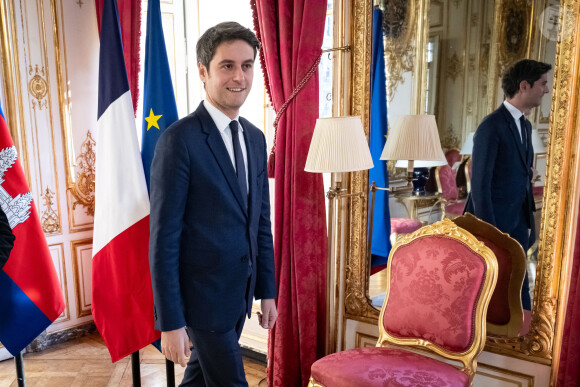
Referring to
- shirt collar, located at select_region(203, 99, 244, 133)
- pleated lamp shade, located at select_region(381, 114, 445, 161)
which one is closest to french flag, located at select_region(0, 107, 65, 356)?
shirt collar, located at select_region(203, 99, 244, 133)

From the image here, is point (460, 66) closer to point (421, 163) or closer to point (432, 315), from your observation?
point (421, 163)

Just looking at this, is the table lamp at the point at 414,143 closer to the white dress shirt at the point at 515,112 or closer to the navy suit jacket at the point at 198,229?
the white dress shirt at the point at 515,112

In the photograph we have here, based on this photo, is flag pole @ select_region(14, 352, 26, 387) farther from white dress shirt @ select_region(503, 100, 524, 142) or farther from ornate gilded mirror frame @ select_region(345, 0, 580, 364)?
white dress shirt @ select_region(503, 100, 524, 142)

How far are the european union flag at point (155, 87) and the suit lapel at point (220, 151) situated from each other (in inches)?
34.9

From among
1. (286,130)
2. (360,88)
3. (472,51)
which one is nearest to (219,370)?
(286,130)

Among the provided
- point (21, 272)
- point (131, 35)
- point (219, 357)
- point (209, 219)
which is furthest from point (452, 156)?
point (131, 35)

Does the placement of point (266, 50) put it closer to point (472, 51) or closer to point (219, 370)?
point (472, 51)

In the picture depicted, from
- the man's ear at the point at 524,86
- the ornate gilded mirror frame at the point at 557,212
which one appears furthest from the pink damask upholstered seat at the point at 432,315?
the man's ear at the point at 524,86

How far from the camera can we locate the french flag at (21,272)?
1802 mm

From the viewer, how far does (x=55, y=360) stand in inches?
105

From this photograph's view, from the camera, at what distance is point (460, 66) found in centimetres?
173

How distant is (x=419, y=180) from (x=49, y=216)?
225 centimetres

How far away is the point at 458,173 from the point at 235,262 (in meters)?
0.97

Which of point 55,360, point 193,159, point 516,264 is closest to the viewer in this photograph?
point 193,159
